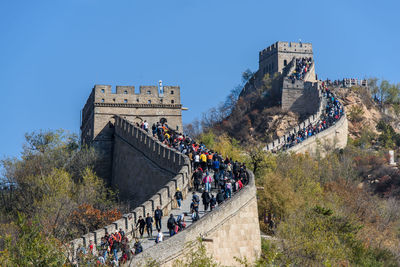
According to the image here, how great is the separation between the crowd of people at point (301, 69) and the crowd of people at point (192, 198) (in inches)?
1508

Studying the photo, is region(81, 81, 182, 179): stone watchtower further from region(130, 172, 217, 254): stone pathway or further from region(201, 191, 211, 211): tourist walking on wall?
region(201, 191, 211, 211): tourist walking on wall

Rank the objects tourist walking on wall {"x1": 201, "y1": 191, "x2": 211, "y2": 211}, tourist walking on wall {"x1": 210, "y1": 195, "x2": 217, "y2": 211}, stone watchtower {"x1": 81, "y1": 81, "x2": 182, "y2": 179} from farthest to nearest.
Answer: stone watchtower {"x1": 81, "y1": 81, "x2": 182, "y2": 179}, tourist walking on wall {"x1": 201, "y1": 191, "x2": 211, "y2": 211}, tourist walking on wall {"x1": 210, "y1": 195, "x2": 217, "y2": 211}

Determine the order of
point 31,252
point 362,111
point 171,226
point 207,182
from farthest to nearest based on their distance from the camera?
1. point 362,111
2. point 207,182
3. point 171,226
4. point 31,252

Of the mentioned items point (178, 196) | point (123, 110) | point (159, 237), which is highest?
point (123, 110)

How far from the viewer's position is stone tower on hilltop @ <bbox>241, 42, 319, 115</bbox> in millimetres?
73125

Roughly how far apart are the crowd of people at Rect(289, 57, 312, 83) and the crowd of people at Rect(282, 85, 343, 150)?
15.2 ft

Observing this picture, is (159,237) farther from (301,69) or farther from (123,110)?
(301,69)

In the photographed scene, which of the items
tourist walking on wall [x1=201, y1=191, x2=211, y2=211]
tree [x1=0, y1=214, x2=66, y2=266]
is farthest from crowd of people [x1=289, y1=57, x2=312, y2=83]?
tree [x1=0, y1=214, x2=66, y2=266]

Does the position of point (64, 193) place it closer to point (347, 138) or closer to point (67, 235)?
point (67, 235)

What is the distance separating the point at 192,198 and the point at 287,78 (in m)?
45.8

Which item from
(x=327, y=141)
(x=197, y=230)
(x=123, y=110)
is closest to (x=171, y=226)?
(x=197, y=230)

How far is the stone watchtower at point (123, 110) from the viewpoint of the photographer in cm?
5150

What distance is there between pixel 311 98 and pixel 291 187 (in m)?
32.8

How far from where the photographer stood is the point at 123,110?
52.7 meters
